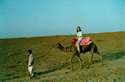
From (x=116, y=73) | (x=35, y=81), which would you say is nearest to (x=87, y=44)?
(x=116, y=73)

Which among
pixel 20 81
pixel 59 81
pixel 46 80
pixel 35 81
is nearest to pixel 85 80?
pixel 59 81

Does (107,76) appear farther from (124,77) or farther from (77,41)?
(77,41)

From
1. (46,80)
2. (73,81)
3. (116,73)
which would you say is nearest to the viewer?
(73,81)

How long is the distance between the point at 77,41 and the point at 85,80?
12.3 ft

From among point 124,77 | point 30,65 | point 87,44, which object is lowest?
point 124,77

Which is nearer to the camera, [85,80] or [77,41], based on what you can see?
[85,80]

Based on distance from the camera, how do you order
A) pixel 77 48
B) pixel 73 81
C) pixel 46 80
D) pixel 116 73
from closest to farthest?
pixel 73 81
pixel 46 80
pixel 116 73
pixel 77 48

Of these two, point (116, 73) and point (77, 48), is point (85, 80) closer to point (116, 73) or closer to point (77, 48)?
point (116, 73)

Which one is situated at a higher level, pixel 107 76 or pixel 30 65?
pixel 30 65

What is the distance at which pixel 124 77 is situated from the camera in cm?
786

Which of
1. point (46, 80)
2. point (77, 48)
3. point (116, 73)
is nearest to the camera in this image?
point (46, 80)

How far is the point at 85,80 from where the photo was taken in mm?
7527

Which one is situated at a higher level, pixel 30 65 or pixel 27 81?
pixel 30 65

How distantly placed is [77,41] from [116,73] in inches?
132
